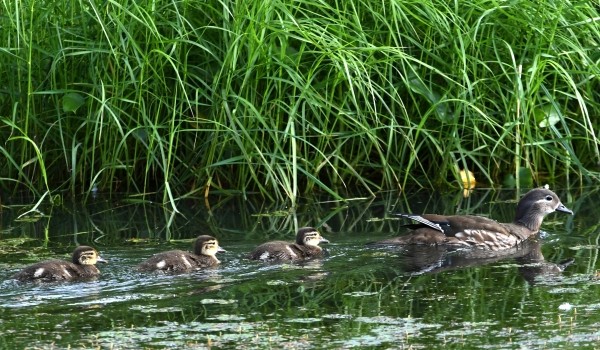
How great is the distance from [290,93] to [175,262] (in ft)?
9.95

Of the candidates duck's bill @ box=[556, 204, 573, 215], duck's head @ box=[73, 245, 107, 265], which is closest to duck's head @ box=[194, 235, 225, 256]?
duck's head @ box=[73, 245, 107, 265]

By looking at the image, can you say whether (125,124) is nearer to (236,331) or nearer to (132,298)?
(132,298)

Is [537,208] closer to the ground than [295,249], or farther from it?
farther from it

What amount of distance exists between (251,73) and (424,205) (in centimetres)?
181

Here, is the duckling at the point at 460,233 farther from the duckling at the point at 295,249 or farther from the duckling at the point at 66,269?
the duckling at the point at 66,269

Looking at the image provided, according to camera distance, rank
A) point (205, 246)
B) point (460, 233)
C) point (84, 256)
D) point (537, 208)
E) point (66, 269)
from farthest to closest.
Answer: point (537, 208) → point (460, 233) → point (205, 246) → point (84, 256) → point (66, 269)

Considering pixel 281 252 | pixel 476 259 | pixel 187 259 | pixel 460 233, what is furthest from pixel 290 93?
pixel 187 259

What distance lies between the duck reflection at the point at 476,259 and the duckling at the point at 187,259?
1.29 metres

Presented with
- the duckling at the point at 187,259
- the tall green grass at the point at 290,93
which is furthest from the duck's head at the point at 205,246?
the tall green grass at the point at 290,93

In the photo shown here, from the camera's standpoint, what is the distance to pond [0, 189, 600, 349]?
680 centimetres

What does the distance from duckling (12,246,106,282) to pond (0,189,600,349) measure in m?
0.12

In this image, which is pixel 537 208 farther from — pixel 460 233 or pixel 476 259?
pixel 476 259

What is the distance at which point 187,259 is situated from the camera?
8.91 m

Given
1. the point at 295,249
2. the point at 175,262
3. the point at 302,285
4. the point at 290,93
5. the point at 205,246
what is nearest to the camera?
the point at 302,285
